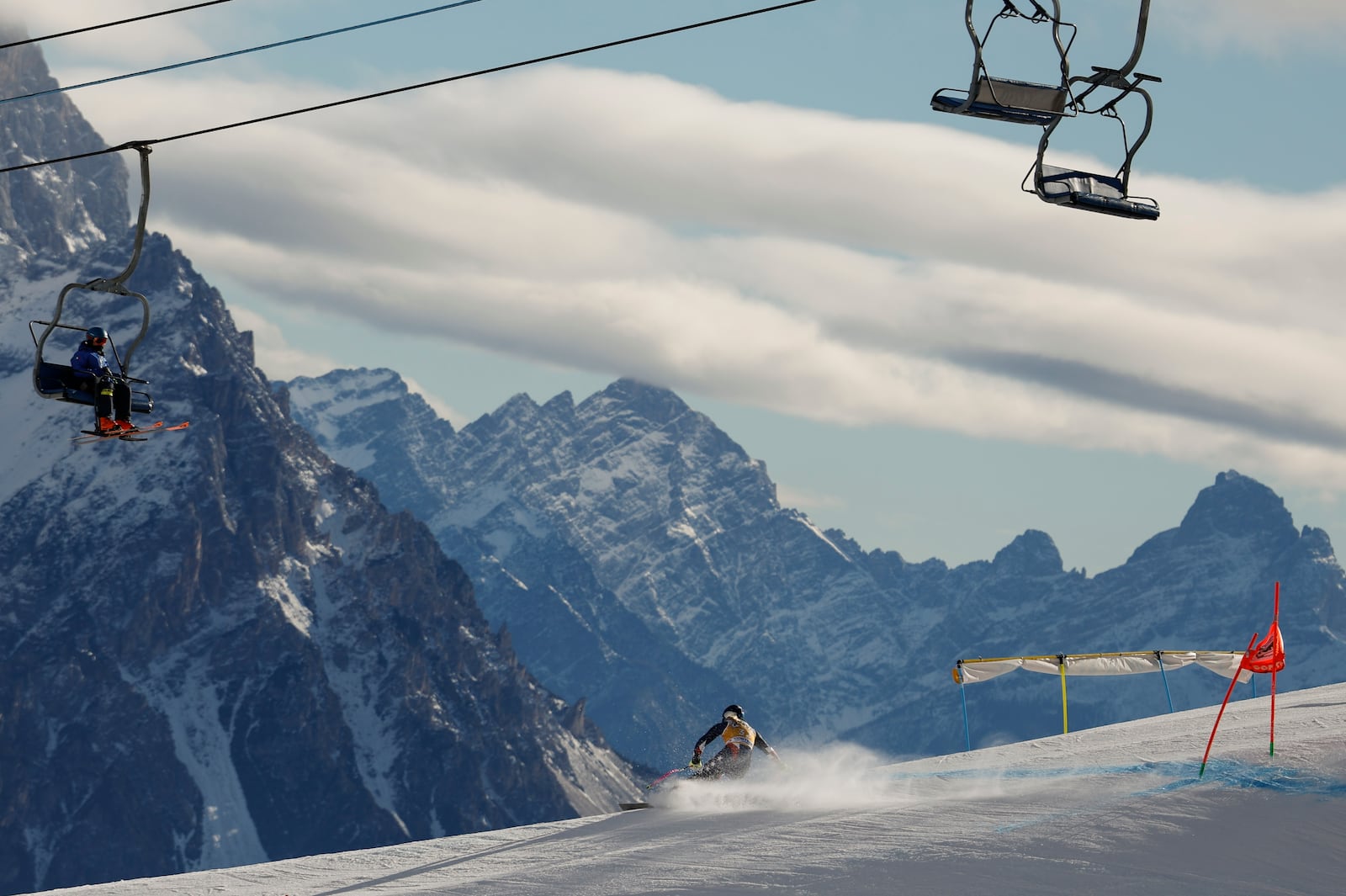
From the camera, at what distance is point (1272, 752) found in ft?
110

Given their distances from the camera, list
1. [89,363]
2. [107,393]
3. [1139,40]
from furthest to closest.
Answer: [89,363]
[107,393]
[1139,40]

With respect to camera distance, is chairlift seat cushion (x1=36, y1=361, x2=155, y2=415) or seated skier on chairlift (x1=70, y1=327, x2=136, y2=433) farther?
seated skier on chairlift (x1=70, y1=327, x2=136, y2=433)

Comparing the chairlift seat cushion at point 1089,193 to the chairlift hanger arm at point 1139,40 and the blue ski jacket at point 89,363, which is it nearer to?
the chairlift hanger arm at point 1139,40

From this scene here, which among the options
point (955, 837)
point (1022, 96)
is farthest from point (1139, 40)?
point (955, 837)

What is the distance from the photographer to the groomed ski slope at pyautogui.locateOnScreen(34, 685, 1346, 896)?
27641mm

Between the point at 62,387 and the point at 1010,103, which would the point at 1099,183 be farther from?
the point at 62,387

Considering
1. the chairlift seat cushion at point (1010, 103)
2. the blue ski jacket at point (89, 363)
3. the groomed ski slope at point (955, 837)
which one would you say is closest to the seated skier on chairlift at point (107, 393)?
the blue ski jacket at point (89, 363)

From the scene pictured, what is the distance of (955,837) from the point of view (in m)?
30.1

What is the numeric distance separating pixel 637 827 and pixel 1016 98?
52.9 ft

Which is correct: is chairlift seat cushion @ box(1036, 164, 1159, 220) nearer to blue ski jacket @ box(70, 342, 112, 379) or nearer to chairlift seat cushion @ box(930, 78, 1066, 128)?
chairlift seat cushion @ box(930, 78, 1066, 128)

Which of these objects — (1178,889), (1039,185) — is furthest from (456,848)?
(1039,185)

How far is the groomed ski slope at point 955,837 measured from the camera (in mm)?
27641

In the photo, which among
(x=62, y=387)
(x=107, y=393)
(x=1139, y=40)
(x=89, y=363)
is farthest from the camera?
(x=89, y=363)

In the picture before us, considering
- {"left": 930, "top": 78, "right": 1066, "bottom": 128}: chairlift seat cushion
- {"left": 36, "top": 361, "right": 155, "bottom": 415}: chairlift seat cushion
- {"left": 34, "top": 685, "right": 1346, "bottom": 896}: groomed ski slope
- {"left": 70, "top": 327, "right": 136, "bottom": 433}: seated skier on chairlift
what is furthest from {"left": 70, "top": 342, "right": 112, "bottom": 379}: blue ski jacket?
{"left": 930, "top": 78, "right": 1066, "bottom": 128}: chairlift seat cushion
